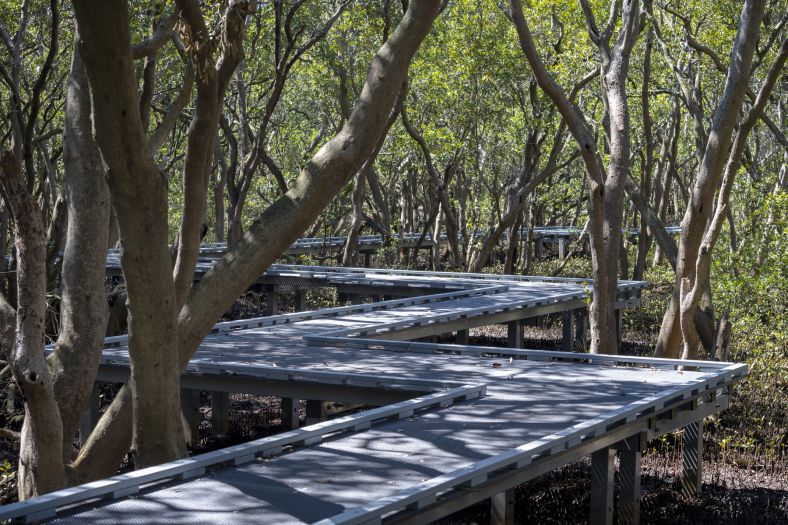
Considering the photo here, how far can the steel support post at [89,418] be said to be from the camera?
33.7 ft

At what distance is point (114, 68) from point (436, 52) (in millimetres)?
17408

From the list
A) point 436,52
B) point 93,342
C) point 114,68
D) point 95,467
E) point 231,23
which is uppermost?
point 436,52

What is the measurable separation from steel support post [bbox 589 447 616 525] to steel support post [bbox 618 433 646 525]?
1.67 ft

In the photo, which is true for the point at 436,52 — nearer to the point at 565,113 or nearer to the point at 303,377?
the point at 565,113

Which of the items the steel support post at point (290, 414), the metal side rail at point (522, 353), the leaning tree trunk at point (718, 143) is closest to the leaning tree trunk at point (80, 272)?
the steel support post at point (290, 414)

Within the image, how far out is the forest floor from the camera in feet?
29.5

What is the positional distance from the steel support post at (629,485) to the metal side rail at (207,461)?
1370 millimetres

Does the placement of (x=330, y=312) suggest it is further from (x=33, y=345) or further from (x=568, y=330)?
(x=33, y=345)

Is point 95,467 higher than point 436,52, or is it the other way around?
point 436,52

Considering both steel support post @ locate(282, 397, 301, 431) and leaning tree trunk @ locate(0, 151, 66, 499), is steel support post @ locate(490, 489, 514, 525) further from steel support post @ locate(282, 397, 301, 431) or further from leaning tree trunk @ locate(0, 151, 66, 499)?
steel support post @ locate(282, 397, 301, 431)

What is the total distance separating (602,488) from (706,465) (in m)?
3.44

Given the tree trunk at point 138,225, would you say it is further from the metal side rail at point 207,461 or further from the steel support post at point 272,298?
the steel support post at point 272,298

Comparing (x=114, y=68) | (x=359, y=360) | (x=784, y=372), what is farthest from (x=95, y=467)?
(x=784, y=372)

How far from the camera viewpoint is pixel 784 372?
13.4 metres
